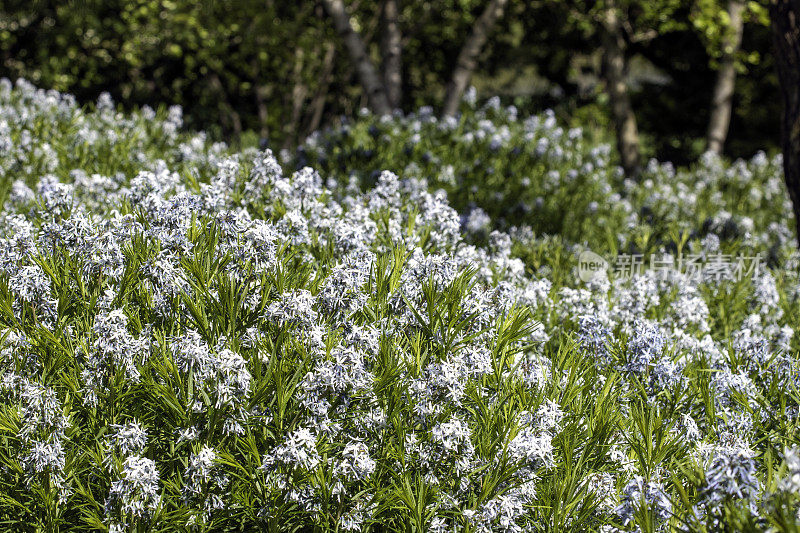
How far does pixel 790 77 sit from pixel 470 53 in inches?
174

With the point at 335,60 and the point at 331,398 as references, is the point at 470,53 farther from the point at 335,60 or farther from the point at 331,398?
the point at 331,398

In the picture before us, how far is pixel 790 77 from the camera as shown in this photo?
5.25 meters

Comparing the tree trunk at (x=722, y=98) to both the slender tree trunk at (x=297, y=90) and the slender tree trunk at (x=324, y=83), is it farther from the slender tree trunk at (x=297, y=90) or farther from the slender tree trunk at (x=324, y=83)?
the slender tree trunk at (x=297, y=90)

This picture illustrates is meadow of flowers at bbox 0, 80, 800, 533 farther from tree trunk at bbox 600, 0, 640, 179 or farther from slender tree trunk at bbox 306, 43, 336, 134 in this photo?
slender tree trunk at bbox 306, 43, 336, 134

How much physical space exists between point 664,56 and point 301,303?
1436 cm

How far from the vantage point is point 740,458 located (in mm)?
2096

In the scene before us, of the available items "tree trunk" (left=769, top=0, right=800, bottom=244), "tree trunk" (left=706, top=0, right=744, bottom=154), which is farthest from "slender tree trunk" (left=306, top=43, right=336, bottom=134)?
"tree trunk" (left=769, top=0, right=800, bottom=244)

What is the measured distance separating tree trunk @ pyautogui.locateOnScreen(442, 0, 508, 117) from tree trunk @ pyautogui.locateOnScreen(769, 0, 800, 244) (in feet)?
13.2

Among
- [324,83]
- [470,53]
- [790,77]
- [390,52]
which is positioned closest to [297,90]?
[324,83]

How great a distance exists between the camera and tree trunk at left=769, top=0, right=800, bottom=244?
16.9 feet

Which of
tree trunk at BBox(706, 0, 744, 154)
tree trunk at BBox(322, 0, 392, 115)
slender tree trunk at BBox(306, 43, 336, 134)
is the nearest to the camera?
tree trunk at BBox(322, 0, 392, 115)

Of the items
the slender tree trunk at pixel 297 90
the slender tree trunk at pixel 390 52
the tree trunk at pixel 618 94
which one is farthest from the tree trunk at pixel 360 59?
the slender tree trunk at pixel 297 90

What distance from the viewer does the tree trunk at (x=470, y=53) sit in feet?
29.1

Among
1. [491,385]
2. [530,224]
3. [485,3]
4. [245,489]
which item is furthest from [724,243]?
[485,3]
